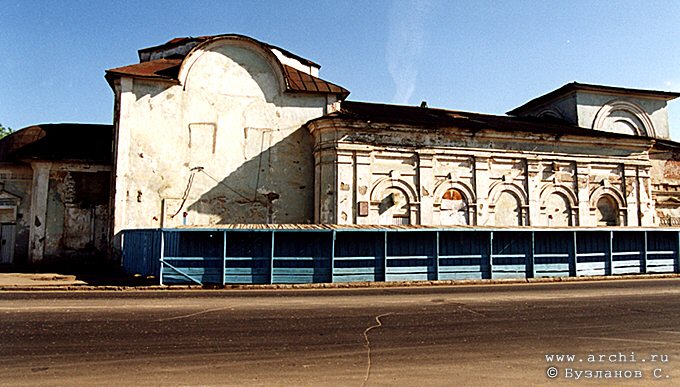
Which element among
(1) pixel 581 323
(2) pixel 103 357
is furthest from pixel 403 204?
(2) pixel 103 357

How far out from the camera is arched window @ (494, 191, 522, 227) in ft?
68.3

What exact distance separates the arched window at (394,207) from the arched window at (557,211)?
7.52 m

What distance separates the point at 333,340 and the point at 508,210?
1659 cm

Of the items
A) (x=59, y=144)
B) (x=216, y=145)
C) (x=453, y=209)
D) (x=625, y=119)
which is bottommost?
(x=453, y=209)

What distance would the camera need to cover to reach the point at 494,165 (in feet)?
68.7

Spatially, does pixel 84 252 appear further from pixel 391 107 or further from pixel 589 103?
pixel 589 103

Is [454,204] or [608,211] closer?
[454,204]

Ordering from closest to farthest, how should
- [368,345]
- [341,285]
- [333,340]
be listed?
[368,345] < [333,340] < [341,285]

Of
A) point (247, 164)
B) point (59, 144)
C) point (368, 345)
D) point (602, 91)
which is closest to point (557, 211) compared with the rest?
point (602, 91)

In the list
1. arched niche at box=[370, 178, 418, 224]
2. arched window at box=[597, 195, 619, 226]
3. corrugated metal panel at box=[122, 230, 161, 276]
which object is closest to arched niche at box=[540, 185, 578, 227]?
arched window at box=[597, 195, 619, 226]

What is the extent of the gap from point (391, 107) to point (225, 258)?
45.1 ft

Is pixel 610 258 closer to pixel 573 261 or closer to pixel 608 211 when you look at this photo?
pixel 573 261

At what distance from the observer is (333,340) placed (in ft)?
21.7

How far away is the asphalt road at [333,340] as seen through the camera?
507 centimetres
